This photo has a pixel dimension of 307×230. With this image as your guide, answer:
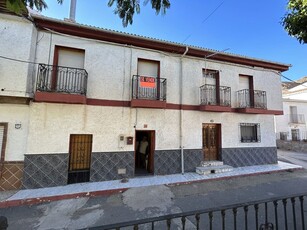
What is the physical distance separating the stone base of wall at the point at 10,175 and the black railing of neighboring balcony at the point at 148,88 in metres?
5.20

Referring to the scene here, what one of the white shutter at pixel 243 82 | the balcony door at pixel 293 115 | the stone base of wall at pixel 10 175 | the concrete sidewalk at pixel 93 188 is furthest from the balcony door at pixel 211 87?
the balcony door at pixel 293 115

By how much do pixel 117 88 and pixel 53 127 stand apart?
304cm

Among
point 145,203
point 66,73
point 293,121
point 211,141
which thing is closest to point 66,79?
point 66,73

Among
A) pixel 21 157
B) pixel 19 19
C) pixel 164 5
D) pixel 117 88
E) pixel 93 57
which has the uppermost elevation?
pixel 19 19

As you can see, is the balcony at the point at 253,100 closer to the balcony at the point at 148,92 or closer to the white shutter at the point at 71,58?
the balcony at the point at 148,92

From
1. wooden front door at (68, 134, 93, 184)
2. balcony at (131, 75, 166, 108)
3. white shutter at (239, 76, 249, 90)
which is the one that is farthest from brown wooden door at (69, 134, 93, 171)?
white shutter at (239, 76, 249, 90)

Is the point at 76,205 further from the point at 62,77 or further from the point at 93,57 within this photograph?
the point at 93,57

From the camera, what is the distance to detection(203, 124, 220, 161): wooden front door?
29.5 ft

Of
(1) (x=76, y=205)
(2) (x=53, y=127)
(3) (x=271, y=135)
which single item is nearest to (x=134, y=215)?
(1) (x=76, y=205)

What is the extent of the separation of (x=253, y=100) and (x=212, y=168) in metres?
4.85

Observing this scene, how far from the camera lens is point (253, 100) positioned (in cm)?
968

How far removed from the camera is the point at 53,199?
18.0 ft

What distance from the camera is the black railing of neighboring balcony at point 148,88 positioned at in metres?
7.57

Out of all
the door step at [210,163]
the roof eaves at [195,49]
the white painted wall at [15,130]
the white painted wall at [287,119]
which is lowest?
the door step at [210,163]
